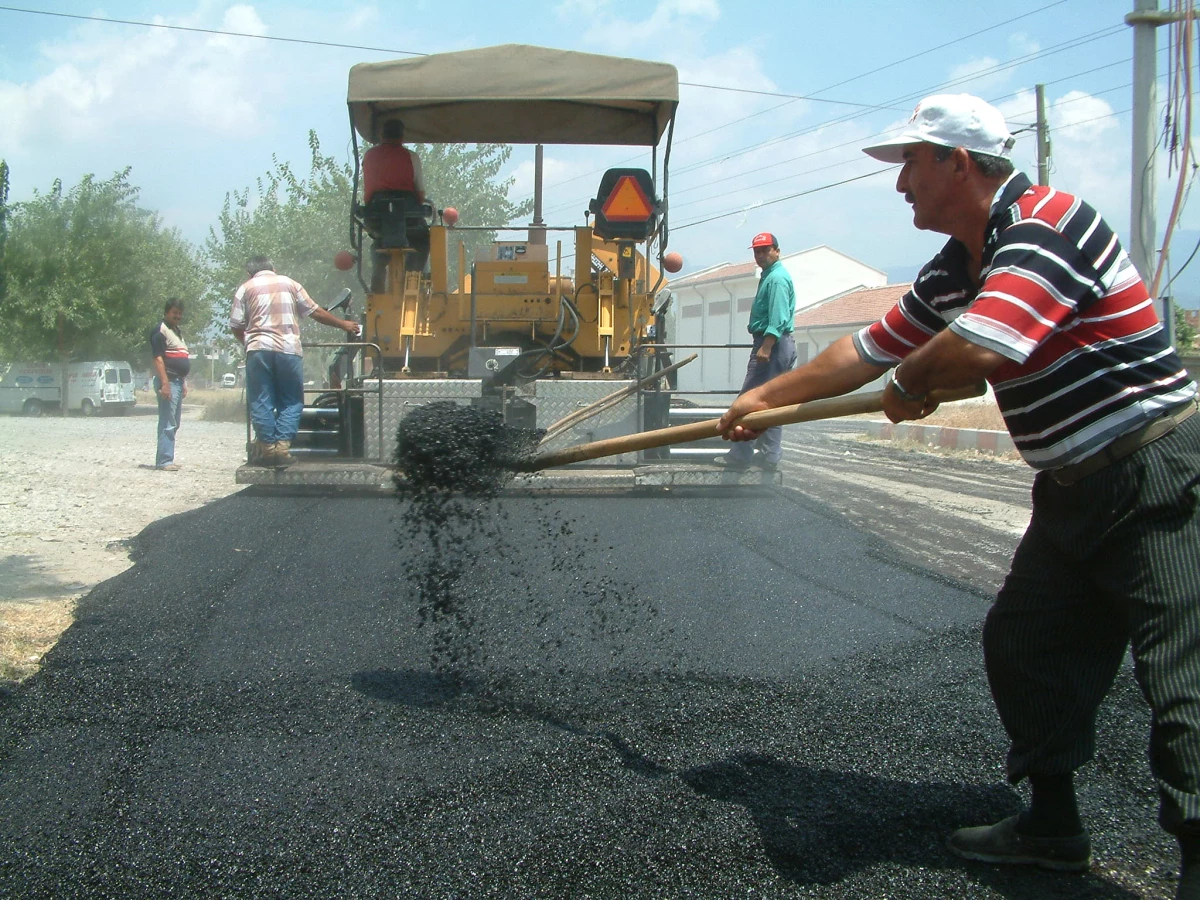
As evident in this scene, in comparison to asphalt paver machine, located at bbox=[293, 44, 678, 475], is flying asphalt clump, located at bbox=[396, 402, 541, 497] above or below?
below

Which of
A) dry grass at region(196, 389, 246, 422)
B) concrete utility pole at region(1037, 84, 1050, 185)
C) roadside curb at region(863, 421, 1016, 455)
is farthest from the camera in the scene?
dry grass at region(196, 389, 246, 422)

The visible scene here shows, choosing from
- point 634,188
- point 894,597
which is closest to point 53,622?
point 894,597

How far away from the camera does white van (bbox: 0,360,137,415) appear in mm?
26922

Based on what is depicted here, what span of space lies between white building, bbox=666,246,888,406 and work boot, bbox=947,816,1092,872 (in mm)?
39679

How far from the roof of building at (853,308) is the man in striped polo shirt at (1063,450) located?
3851cm

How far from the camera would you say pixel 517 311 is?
7445mm

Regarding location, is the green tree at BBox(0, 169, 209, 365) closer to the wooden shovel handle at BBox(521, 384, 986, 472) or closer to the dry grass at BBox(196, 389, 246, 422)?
the dry grass at BBox(196, 389, 246, 422)

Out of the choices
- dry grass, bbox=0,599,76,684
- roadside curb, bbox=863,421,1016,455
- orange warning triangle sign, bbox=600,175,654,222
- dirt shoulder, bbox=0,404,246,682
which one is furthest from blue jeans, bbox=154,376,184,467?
roadside curb, bbox=863,421,1016,455

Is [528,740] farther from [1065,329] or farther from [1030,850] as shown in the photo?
[1065,329]

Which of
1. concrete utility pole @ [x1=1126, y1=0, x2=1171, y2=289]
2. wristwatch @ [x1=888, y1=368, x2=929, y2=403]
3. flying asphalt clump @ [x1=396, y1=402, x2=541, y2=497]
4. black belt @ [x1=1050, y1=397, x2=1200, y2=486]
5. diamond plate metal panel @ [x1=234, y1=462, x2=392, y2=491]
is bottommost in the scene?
diamond plate metal panel @ [x1=234, y1=462, x2=392, y2=491]

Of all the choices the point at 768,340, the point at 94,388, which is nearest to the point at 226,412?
the point at 94,388

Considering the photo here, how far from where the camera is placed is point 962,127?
2.16 m

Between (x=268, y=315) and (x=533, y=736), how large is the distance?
4.89 m

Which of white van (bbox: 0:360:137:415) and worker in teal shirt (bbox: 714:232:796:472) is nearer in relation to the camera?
worker in teal shirt (bbox: 714:232:796:472)
